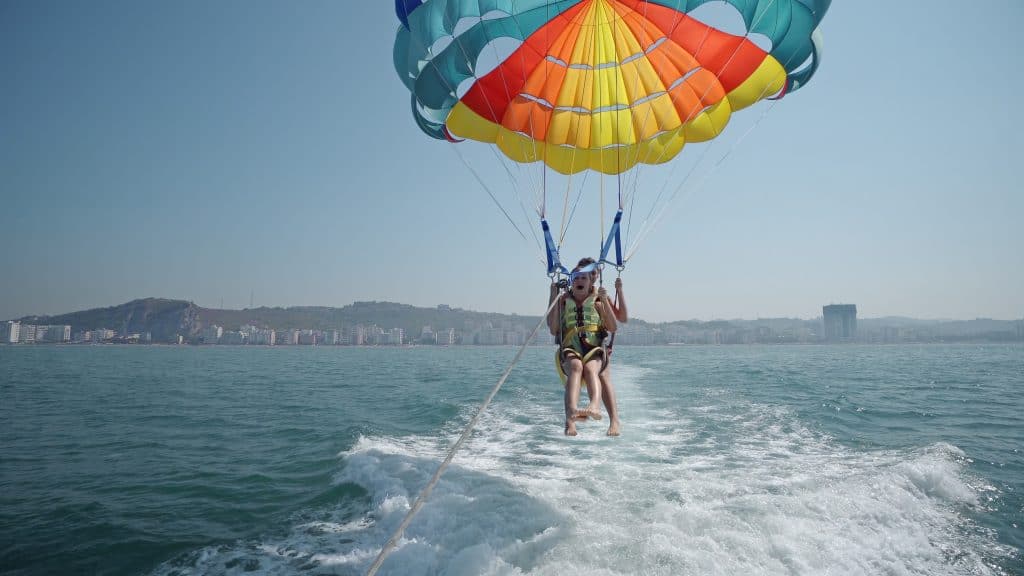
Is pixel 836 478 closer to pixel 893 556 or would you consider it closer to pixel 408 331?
pixel 893 556

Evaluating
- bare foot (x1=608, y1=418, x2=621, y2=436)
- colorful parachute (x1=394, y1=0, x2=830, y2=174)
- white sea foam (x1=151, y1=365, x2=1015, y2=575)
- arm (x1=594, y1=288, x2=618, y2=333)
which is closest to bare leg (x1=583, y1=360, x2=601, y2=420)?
bare foot (x1=608, y1=418, x2=621, y2=436)

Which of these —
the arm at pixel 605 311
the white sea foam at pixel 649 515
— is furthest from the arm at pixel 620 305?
the white sea foam at pixel 649 515

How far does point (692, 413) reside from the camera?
11570 millimetres

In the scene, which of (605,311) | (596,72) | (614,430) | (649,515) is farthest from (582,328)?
(596,72)

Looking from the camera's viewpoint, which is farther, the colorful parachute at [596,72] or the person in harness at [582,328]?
the colorful parachute at [596,72]

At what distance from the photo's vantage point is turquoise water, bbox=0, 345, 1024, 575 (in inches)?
175

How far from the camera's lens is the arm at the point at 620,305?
204 inches

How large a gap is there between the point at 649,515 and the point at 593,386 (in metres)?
1.58

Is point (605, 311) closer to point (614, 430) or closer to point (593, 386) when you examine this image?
point (593, 386)

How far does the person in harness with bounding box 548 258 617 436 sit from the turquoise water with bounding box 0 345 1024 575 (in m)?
1.48

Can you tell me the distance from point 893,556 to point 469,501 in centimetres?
406

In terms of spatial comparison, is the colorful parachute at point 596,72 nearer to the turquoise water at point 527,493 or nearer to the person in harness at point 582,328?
the person in harness at point 582,328

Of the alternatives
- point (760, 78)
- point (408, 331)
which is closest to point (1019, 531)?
point (760, 78)

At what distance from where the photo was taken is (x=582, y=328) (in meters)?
5.01
